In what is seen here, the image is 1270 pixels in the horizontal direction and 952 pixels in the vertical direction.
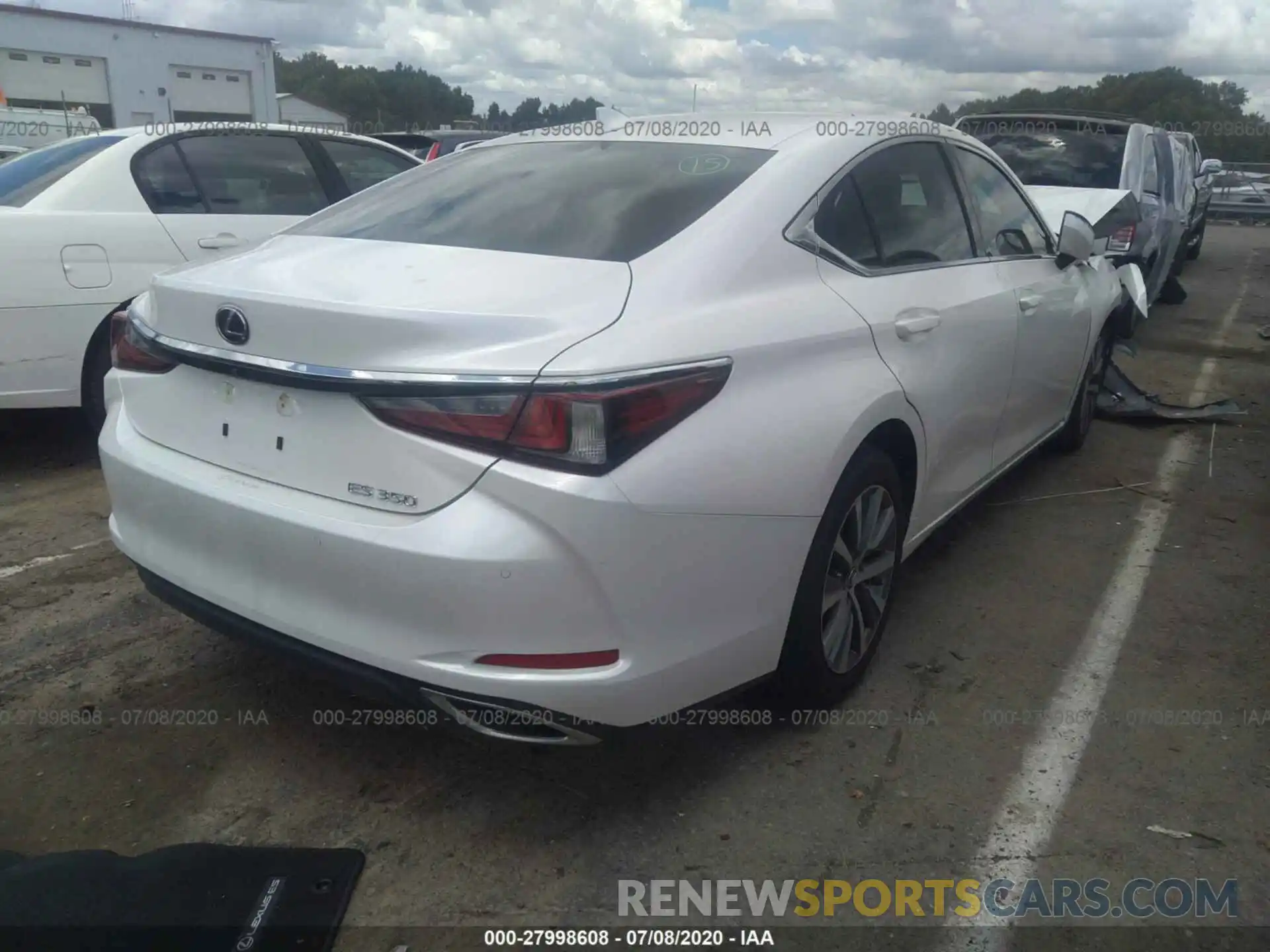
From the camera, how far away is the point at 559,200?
9.47 ft

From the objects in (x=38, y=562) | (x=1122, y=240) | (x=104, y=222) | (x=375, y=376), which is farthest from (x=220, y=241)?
(x=1122, y=240)

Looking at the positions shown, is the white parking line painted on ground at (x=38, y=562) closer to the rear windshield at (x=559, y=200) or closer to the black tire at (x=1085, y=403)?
the rear windshield at (x=559, y=200)

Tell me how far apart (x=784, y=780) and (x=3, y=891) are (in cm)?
178

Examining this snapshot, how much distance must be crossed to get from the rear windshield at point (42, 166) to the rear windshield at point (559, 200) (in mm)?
2332

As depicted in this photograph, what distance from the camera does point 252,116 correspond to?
156ft

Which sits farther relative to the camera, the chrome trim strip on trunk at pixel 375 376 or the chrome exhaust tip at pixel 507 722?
the chrome exhaust tip at pixel 507 722

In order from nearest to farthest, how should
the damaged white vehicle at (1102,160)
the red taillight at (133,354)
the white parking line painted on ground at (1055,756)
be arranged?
the white parking line painted on ground at (1055,756)
the red taillight at (133,354)
the damaged white vehicle at (1102,160)

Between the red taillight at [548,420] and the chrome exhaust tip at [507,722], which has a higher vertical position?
the red taillight at [548,420]

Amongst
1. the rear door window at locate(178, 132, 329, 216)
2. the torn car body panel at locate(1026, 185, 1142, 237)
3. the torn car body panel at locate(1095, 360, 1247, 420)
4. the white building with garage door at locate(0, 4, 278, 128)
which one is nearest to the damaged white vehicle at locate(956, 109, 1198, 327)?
the torn car body panel at locate(1026, 185, 1142, 237)

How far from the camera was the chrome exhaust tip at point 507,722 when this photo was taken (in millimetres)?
2209

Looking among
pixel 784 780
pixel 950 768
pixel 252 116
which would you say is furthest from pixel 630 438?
pixel 252 116

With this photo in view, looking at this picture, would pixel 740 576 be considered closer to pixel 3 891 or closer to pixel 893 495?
pixel 893 495

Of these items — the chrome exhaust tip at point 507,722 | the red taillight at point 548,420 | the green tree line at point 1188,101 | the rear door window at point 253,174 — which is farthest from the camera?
the green tree line at point 1188,101

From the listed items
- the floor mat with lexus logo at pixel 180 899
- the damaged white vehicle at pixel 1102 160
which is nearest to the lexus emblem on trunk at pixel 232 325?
the floor mat with lexus logo at pixel 180 899
